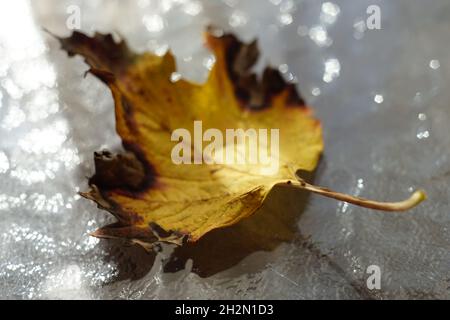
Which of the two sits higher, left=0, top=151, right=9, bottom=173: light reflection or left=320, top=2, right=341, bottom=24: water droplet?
left=320, top=2, right=341, bottom=24: water droplet

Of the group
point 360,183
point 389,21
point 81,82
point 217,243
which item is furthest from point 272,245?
point 389,21

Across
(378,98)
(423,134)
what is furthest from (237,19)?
(423,134)

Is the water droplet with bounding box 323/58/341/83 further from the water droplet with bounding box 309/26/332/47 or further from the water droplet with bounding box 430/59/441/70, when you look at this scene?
the water droplet with bounding box 430/59/441/70

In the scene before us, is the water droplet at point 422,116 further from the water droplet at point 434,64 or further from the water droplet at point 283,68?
the water droplet at point 283,68

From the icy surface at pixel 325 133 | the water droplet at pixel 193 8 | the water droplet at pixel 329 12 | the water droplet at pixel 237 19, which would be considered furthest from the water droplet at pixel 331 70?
the water droplet at pixel 193 8

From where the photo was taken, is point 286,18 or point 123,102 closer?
point 123,102

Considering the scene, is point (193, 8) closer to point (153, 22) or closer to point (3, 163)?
point (153, 22)

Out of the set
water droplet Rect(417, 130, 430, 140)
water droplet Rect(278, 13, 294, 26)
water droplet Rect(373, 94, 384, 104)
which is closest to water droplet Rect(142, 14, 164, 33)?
water droplet Rect(278, 13, 294, 26)

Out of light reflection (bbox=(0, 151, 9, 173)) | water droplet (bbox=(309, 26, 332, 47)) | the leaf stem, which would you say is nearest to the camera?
the leaf stem
